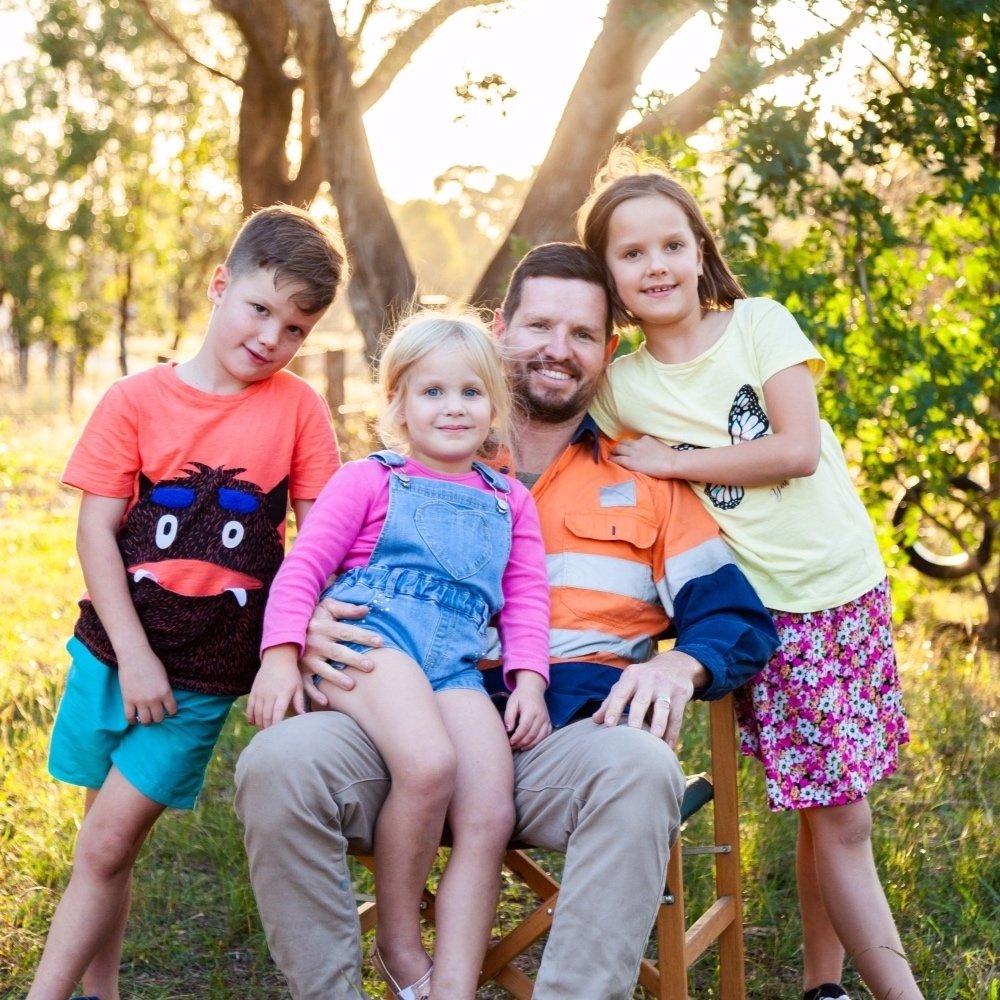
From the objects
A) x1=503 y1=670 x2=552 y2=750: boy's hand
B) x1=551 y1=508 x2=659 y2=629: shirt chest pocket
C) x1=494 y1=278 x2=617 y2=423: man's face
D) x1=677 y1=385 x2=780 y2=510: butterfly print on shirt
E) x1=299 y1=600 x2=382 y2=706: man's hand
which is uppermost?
x1=494 y1=278 x2=617 y2=423: man's face

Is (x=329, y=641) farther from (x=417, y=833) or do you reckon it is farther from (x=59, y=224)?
(x=59, y=224)

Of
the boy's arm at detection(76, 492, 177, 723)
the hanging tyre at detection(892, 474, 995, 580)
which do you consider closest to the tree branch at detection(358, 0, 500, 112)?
the hanging tyre at detection(892, 474, 995, 580)

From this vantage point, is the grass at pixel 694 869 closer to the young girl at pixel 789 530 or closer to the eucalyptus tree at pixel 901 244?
the young girl at pixel 789 530

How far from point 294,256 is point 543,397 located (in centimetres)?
66

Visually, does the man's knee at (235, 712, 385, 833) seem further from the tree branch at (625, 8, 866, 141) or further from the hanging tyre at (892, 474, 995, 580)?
the hanging tyre at (892, 474, 995, 580)

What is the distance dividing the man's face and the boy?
1.59 ft

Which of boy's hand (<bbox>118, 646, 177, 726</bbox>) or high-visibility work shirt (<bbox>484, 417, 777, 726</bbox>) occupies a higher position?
high-visibility work shirt (<bbox>484, 417, 777, 726</bbox>)

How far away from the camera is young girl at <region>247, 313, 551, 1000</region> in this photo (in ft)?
7.45

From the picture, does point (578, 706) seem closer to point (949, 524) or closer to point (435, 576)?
point (435, 576)

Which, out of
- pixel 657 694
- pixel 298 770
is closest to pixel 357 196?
pixel 657 694

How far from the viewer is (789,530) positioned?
8.82ft

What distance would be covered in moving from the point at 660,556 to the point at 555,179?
286cm

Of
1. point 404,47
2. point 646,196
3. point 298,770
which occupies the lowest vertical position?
point 298,770

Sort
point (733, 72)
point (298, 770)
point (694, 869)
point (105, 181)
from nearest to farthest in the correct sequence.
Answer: point (298, 770), point (694, 869), point (733, 72), point (105, 181)
